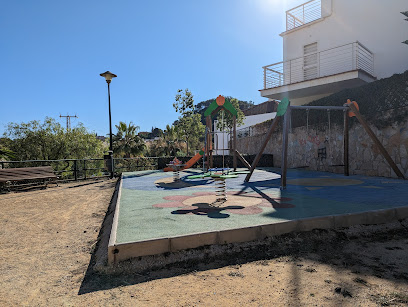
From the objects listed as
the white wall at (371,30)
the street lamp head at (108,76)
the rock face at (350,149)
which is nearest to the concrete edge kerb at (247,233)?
the rock face at (350,149)

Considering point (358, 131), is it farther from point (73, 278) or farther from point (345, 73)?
point (73, 278)

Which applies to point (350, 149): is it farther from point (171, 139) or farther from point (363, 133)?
point (171, 139)

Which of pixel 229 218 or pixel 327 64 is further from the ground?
pixel 327 64

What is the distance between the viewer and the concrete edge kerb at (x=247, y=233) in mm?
2861

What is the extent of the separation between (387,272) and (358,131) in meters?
10.6

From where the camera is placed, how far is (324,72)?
16328mm

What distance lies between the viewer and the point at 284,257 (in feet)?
10.1

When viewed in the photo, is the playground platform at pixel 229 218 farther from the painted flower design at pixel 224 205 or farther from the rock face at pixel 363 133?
the rock face at pixel 363 133

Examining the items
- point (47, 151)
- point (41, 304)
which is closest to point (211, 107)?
point (41, 304)

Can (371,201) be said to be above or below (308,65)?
below

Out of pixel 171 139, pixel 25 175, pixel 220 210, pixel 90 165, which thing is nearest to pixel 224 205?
pixel 220 210

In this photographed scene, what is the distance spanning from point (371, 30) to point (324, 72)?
3.15m

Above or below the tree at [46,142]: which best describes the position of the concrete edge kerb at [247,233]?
below

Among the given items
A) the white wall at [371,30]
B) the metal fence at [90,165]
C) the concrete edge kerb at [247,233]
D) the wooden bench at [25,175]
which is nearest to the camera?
the concrete edge kerb at [247,233]
